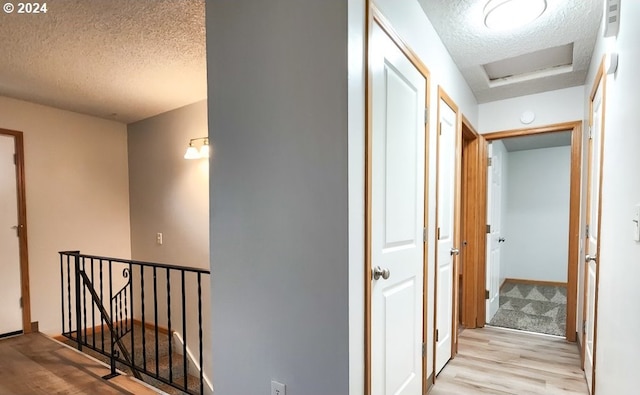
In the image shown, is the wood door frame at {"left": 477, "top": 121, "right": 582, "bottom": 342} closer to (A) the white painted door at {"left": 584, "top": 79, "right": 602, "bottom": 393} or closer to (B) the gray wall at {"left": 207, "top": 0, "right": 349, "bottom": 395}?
(A) the white painted door at {"left": 584, "top": 79, "right": 602, "bottom": 393}

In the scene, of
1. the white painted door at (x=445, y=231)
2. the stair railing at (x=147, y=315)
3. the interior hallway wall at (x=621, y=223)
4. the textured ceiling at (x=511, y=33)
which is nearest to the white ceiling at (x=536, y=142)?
the textured ceiling at (x=511, y=33)

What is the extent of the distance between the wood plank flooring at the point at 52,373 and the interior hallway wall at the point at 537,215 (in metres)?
5.60

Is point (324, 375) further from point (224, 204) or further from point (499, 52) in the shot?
point (499, 52)

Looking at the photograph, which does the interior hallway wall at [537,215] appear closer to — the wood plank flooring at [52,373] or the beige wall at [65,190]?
the wood plank flooring at [52,373]

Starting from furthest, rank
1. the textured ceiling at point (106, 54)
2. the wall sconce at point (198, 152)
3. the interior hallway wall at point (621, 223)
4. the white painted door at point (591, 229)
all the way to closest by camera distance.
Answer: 1. the wall sconce at point (198, 152)
2. the white painted door at point (591, 229)
3. the textured ceiling at point (106, 54)
4. the interior hallway wall at point (621, 223)

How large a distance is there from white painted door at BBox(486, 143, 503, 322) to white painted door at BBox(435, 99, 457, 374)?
111 centimetres

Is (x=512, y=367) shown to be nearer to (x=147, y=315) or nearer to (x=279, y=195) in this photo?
(x=279, y=195)

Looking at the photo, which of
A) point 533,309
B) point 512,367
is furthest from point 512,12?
point 533,309

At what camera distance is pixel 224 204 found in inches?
59.1

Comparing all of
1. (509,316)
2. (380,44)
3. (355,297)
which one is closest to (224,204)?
(355,297)

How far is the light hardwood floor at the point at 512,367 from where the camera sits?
6.84 feet

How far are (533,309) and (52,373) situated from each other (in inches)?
192

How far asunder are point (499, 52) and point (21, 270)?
473 cm

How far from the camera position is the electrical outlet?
130cm
